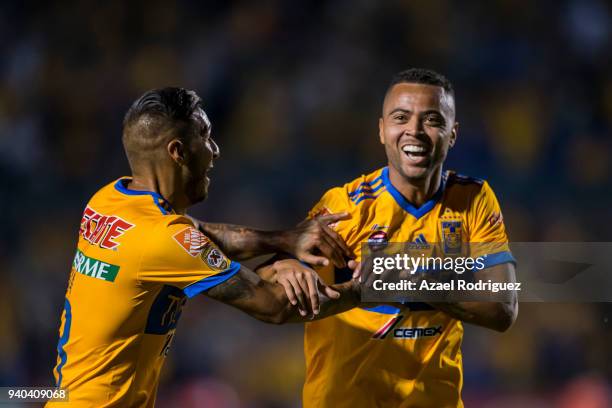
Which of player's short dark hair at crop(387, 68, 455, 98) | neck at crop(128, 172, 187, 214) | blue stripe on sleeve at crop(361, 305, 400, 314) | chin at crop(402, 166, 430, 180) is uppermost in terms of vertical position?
player's short dark hair at crop(387, 68, 455, 98)

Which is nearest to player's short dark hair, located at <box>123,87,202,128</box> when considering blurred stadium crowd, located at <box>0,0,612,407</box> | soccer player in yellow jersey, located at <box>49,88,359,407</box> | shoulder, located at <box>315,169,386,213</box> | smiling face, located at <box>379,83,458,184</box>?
soccer player in yellow jersey, located at <box>49,88,359,407</box>

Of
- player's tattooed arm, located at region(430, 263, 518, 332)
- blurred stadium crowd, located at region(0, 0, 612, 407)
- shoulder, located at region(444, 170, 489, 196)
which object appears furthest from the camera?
blurred stadium crowd, located at region(0, 0, 612, 407)

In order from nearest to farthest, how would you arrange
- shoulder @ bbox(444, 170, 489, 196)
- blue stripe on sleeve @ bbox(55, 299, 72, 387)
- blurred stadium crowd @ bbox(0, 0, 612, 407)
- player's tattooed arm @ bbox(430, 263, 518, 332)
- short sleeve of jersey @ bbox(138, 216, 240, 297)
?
1. short sleeve of jersey @ bbox(138, 216, 240, 297)
2. blue stripe on sleeve @ bbox(55, 299, 72, 387)
3. player's tattooed arm @ bbox(430, 263, 518, 332)
4. shoulder @ bbox(444, 170, 489, 196)
5. blurred stadium crowd @ bbox(0, 0, 612, 407)

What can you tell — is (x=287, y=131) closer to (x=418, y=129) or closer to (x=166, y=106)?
A: (x=418, y=129)

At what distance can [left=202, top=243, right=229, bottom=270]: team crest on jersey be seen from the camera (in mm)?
2941

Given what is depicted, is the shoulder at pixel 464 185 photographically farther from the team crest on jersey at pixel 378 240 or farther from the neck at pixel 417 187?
the team crest on jersey at pixel 378 240

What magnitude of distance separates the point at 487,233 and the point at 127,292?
1534 millimetres

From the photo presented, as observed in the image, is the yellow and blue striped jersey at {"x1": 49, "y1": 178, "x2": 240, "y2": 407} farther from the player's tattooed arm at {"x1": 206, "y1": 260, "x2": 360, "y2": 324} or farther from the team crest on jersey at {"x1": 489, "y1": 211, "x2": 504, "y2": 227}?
the team crest on jersey at {"x1": 489, "y1": 211, "x2": 504, "y2": 227}

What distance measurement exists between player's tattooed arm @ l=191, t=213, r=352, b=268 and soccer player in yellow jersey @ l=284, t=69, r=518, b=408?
7 centimetres

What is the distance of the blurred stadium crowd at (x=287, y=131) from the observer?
5746mm

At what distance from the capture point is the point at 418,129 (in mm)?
3357

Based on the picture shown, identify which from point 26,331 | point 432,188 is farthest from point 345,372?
point 26,331

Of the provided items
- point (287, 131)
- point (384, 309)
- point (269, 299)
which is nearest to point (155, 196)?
point (269, 299)

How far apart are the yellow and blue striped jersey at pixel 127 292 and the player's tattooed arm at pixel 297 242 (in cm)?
50
